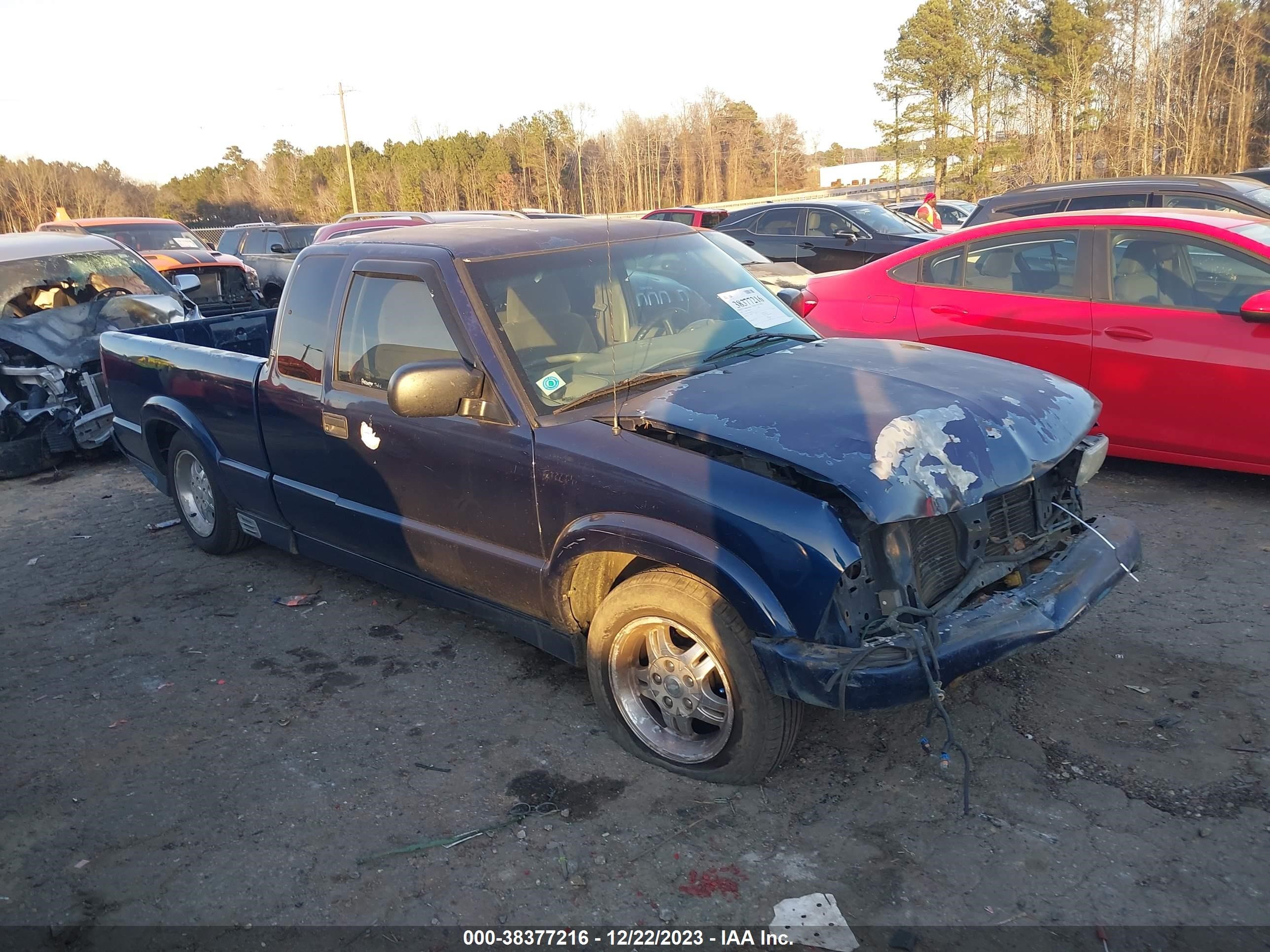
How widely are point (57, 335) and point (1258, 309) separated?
9.15 m

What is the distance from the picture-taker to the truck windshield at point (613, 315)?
380cm

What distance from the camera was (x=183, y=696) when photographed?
4.27m

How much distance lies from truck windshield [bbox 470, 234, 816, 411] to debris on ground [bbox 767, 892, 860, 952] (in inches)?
75.7

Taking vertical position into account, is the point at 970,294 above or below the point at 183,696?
above

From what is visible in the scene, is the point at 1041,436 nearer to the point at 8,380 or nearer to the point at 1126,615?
the point at 1126,615

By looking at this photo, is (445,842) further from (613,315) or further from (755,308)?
(755,308)

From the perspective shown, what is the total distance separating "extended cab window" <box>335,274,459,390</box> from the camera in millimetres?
4008

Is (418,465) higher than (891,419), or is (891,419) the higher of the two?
(891,419)

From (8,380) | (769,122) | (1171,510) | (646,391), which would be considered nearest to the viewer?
(646,391)

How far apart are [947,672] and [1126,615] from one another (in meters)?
1.85

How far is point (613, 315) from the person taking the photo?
4.01 m

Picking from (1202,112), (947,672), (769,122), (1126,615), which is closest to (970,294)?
(1126,615)

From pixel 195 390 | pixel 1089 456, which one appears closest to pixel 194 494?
pixel 195 390

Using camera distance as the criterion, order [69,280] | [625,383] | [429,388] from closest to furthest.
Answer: [429,388] < [625,383] < [69,280]
